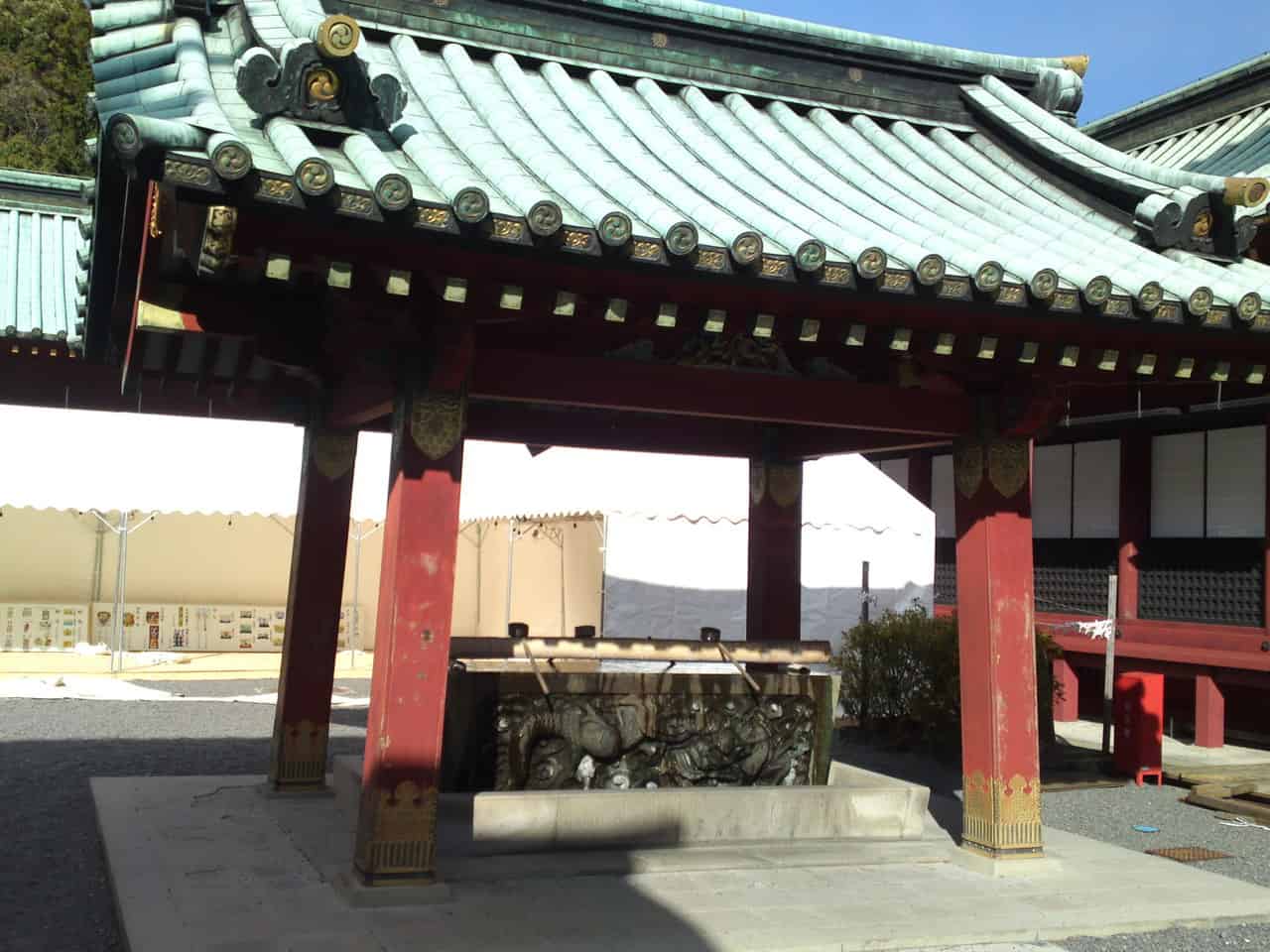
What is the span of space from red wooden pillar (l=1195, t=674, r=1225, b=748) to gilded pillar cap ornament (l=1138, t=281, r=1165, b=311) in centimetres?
759

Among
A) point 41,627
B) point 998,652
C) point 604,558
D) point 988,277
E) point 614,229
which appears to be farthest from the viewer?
point 41,627

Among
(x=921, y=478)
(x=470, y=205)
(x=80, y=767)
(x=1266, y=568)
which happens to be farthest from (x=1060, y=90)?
(x=921, y=478)

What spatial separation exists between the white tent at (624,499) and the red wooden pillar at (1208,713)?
516cm

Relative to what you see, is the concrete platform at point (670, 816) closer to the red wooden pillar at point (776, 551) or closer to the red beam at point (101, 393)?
the red wooden pillar at point (776, 551)

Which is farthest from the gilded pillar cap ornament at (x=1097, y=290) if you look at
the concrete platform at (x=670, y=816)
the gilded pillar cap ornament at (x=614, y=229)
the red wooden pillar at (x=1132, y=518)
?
the red wooden pillar at (x=1132, y=518)

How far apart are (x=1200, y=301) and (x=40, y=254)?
11.7 m

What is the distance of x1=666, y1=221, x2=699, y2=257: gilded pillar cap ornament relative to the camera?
5.23 meters

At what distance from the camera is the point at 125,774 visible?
10.3 metres

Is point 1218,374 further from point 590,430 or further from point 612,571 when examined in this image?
point 612,571

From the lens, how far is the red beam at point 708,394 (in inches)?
249

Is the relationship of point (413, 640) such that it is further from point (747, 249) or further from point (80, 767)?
point (80, 767)

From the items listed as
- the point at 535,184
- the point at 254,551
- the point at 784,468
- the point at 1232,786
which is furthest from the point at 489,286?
the point at 254,551

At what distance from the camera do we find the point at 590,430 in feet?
30.3

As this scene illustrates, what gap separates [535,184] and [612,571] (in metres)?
10.8
